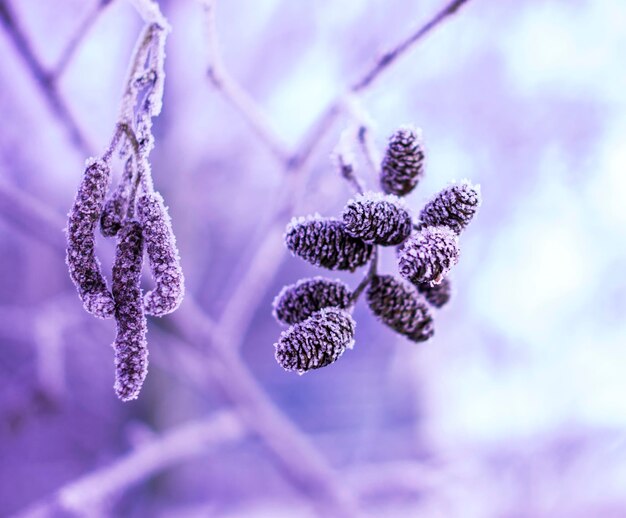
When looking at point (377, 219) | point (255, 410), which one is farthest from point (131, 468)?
point (377, 219)

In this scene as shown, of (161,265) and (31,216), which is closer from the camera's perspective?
(161,265)

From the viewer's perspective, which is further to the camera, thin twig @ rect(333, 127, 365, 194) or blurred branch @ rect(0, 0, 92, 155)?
blurred branch @ rect(0, 0, 92, 155)

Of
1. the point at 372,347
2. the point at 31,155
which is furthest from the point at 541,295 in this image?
the point at 31,155

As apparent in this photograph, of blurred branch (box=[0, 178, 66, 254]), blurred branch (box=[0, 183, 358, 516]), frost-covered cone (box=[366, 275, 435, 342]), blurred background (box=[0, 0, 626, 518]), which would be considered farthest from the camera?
blurred background (box=[0, 0, 626, 518])

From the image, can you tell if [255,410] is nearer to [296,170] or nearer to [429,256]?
[296,170]

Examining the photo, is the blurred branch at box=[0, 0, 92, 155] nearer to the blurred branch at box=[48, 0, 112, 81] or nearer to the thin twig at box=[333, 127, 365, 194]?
the blurred branch at box=[48, 0, 112, 81]

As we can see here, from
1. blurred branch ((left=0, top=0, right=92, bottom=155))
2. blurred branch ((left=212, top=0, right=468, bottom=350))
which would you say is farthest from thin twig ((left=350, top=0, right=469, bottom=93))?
blurred branch ((left=0, top=0, right=92, bottom=155))
